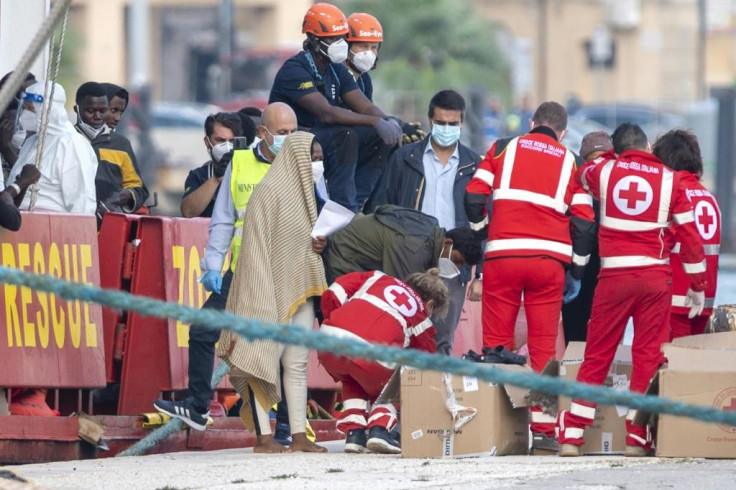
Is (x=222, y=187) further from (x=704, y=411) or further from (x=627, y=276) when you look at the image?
(x=704, y=411)

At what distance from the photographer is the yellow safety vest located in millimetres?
9727

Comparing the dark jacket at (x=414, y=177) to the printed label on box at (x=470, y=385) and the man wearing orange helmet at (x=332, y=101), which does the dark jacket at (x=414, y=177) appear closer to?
the man wearing orange helmet at (x=332, y=101)

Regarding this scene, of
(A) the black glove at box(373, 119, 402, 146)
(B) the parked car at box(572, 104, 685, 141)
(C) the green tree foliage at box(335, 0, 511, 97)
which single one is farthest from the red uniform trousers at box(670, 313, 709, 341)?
(C) the green tree foliage at box(335, 0, 511, 97)

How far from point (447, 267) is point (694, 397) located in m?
1.58

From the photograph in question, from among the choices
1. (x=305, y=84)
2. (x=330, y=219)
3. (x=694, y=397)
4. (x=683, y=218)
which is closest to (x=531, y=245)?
(x=683, y=218)

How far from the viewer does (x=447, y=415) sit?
29.5 feet

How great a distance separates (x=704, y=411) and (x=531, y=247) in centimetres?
289

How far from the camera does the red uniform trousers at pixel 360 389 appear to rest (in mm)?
9188

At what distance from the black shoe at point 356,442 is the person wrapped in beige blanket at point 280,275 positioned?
0.15 meters

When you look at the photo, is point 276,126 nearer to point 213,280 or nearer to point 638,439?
point 213,280

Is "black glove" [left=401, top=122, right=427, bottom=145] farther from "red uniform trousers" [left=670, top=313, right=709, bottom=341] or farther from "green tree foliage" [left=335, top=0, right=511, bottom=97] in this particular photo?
"green tree foliage" [left=335, top=0, right=511, bottom=97]

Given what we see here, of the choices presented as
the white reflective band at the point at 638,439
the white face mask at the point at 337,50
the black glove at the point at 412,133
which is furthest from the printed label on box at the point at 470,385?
the black glove at the point at 412,133

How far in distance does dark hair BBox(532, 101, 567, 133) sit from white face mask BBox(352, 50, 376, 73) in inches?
67.5

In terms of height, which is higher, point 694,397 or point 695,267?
point 695,267
